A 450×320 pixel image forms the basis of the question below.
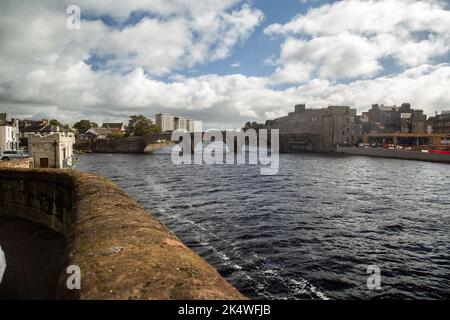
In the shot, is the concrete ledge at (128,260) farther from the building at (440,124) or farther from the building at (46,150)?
the building at (440,124)

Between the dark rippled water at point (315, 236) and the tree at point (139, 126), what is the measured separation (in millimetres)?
128417

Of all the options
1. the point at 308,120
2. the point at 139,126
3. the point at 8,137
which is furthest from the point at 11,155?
the point at 308,120

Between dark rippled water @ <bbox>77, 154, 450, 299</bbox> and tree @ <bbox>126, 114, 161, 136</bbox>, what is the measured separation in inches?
5056

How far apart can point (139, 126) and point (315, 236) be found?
15235cm

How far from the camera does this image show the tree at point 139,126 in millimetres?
161500

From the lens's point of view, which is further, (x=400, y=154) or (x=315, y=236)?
(x=400, y=154)

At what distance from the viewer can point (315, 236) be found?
64.9ft

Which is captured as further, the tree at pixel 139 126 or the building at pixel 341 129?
the tree at pixel 139 126

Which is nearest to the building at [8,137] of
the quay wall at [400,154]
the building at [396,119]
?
the quay wall at [400,154]

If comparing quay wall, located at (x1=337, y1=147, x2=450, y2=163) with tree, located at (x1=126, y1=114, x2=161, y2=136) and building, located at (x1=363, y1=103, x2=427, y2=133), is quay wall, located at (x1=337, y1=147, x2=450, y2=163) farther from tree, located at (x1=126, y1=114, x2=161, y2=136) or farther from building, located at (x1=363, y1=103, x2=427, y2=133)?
tree, located at (x1=126, y1=114, x2=161, y2=136)

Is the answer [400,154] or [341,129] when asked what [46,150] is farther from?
[341,129]

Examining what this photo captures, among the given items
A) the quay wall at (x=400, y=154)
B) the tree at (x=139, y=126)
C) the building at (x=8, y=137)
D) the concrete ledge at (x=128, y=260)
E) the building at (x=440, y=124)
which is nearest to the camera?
the concrete ledge at (x=128, y=260)

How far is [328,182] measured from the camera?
45719mm
